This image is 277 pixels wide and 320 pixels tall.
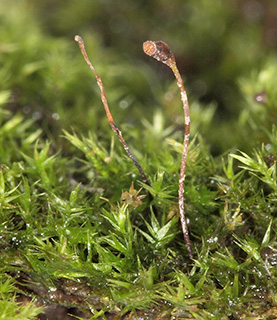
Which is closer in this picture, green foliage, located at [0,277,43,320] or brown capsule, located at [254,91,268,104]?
green foliage, located at [0,277,43,320]

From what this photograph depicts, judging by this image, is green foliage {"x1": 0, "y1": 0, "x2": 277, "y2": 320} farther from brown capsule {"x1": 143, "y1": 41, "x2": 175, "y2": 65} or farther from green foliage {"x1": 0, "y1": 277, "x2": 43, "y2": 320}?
brown capsule {"x1": 143, "y1": 41, "x2": 175, "y2": 65}


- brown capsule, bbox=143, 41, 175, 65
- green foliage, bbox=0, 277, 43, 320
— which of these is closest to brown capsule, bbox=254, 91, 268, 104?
brown capsule, bbox=143, 41, 175, 65

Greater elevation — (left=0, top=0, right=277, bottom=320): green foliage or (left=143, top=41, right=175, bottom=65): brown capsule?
(left=143, top=41, right=175, bottom=65): brown capsule

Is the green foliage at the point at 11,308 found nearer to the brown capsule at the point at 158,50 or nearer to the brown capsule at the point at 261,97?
the brown capsule at the point at 158,50

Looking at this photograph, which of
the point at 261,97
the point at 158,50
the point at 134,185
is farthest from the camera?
the point at 261,97

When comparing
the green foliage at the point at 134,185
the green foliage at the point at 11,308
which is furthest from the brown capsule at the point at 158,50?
the green foliage at the point at 11,308

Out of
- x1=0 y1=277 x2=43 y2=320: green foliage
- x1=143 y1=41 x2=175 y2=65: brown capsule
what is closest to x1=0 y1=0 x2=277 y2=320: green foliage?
x1=0 y1=277 x2=43 y2=320: green foliage

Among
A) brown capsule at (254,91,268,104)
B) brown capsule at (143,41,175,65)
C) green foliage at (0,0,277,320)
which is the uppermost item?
brown capsule at (143,41,175,65)

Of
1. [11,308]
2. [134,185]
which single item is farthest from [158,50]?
[11,308]

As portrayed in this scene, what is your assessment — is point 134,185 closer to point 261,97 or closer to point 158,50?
point 158,50
